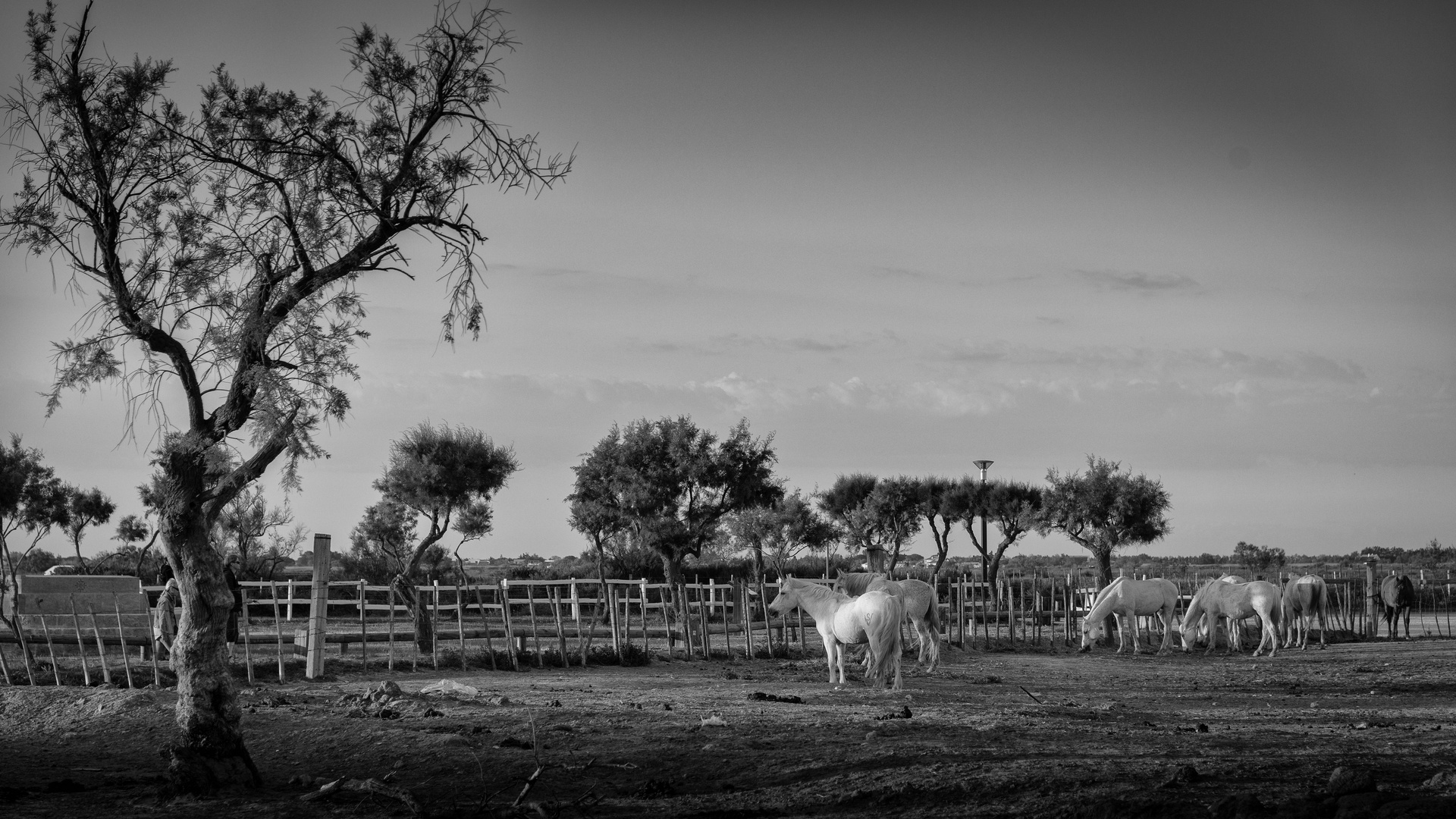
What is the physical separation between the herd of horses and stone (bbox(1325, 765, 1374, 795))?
8.92 m

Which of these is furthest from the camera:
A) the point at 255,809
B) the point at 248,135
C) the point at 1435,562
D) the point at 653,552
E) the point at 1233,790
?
the point at 1435,562

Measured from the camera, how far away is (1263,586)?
3003cm

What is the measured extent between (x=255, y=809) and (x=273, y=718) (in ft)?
14.2

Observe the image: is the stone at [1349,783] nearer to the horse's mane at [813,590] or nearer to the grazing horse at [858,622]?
the grazing horse at [858,622]

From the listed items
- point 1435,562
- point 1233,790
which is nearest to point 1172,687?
point 1233,790

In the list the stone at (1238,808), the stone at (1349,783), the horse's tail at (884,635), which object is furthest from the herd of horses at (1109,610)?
the stone at (1238,808)

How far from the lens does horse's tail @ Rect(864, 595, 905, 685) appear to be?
1748cm

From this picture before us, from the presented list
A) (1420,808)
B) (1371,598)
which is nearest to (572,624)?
(1371,598)

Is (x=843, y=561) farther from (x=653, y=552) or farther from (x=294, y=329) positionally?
→ (x=294, y=329)

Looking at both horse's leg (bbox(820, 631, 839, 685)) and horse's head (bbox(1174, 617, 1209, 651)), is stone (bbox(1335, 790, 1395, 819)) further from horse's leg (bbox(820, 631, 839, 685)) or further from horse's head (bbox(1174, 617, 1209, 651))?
horse's head (bbox(1174, 617, 1209, 651))

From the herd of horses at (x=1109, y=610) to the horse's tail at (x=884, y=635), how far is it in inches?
0.4

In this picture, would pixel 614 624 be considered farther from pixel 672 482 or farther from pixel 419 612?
pixel 672 482

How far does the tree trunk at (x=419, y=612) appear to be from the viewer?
23784 mm

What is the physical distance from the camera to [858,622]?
714 inches
